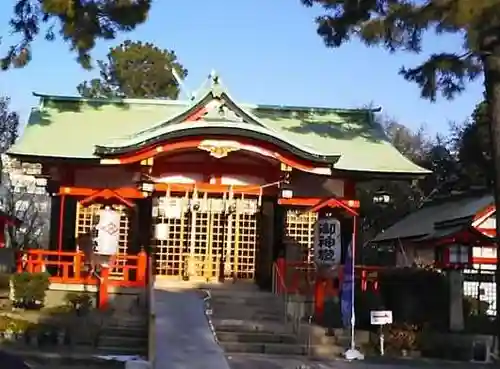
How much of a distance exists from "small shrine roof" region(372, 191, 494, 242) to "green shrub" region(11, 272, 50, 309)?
14090 millimetres

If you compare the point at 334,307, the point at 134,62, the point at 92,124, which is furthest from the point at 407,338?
the point at 134,62

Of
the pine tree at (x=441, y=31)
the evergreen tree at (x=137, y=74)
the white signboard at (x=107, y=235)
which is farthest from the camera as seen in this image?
the evergreen tree at (x=137, y=74)

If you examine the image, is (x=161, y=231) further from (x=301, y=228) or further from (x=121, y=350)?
(x=121, y=350)

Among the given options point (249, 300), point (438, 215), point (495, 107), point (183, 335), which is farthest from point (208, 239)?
point (438, 215)

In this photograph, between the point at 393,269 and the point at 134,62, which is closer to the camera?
the point at 393,269

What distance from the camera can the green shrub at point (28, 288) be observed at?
1981cm

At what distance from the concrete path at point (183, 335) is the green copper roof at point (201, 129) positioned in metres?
4.36

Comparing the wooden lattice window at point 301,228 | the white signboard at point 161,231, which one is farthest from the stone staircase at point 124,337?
the wooden lattice window at point 301,228

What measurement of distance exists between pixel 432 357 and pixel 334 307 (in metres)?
2.65

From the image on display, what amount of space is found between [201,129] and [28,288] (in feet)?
20.2

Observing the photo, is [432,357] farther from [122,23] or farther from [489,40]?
[122,23]

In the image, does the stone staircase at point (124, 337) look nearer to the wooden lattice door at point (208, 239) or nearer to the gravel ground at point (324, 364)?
the gravel ground at point (324, 364)

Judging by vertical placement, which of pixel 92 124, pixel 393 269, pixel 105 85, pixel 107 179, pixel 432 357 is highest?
pixel 105 85

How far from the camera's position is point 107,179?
2397 centimetres
